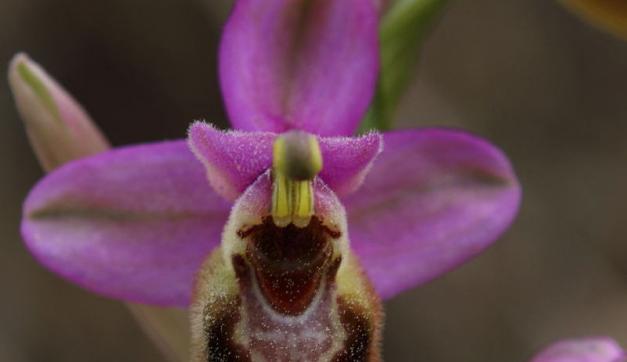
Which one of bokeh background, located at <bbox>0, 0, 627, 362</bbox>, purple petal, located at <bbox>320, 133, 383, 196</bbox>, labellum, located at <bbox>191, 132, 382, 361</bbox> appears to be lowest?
bokeh background, located at <bbox>0, 0, 627, 362</bbox>

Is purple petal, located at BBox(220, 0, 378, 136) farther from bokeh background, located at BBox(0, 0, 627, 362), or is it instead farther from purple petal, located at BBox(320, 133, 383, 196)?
bokeh background, located at BBox(0, 0, 627, 362)

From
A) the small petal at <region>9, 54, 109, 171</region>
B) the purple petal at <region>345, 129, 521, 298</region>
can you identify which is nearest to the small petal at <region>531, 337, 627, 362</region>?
the purple petal at <region>345, 129, 521, 298</region>

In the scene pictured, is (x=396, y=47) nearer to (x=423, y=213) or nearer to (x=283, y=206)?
(x=423, y=213)

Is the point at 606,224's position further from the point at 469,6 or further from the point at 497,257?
the point at 469,6

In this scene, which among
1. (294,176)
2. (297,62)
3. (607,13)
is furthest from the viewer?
(607,13)

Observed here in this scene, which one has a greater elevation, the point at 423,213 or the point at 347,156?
the point at 347,156

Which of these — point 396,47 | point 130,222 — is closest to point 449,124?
point 396,47

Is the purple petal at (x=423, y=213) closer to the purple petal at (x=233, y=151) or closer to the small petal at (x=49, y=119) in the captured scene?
the purple petal at (x=233, y=151)
